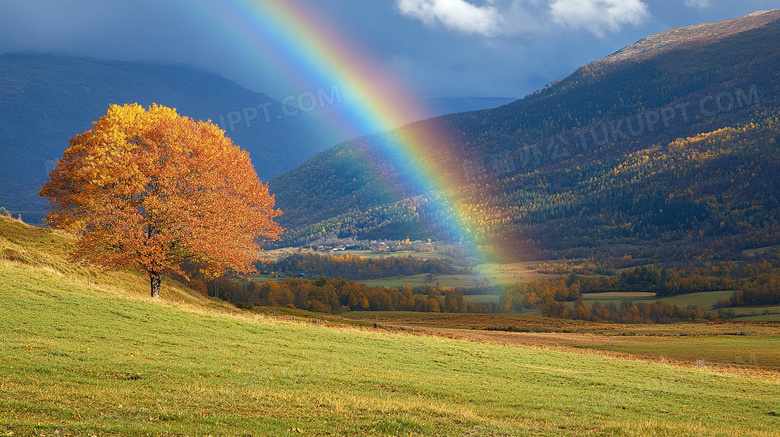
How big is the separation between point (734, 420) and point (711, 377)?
14.0 m

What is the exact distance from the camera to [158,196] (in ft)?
156

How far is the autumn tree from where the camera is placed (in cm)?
4562

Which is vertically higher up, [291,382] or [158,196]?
[158,196]

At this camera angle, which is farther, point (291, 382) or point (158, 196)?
point (158, 196)

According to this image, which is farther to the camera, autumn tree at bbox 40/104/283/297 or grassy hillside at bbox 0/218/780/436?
autumn tree at bbox 40/104/283/297

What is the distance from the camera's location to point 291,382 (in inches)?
862

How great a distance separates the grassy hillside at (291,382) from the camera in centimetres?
→ 1530

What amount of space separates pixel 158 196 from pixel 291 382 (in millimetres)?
30488

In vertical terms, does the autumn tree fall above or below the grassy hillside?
above

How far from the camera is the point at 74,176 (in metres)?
48.1

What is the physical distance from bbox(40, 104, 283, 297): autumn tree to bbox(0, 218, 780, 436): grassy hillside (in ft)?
17.4

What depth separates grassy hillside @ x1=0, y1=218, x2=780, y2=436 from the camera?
15297 mm

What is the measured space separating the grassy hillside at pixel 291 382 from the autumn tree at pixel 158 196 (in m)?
5.30

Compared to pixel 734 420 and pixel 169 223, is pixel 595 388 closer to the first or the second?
pixel 734 420
